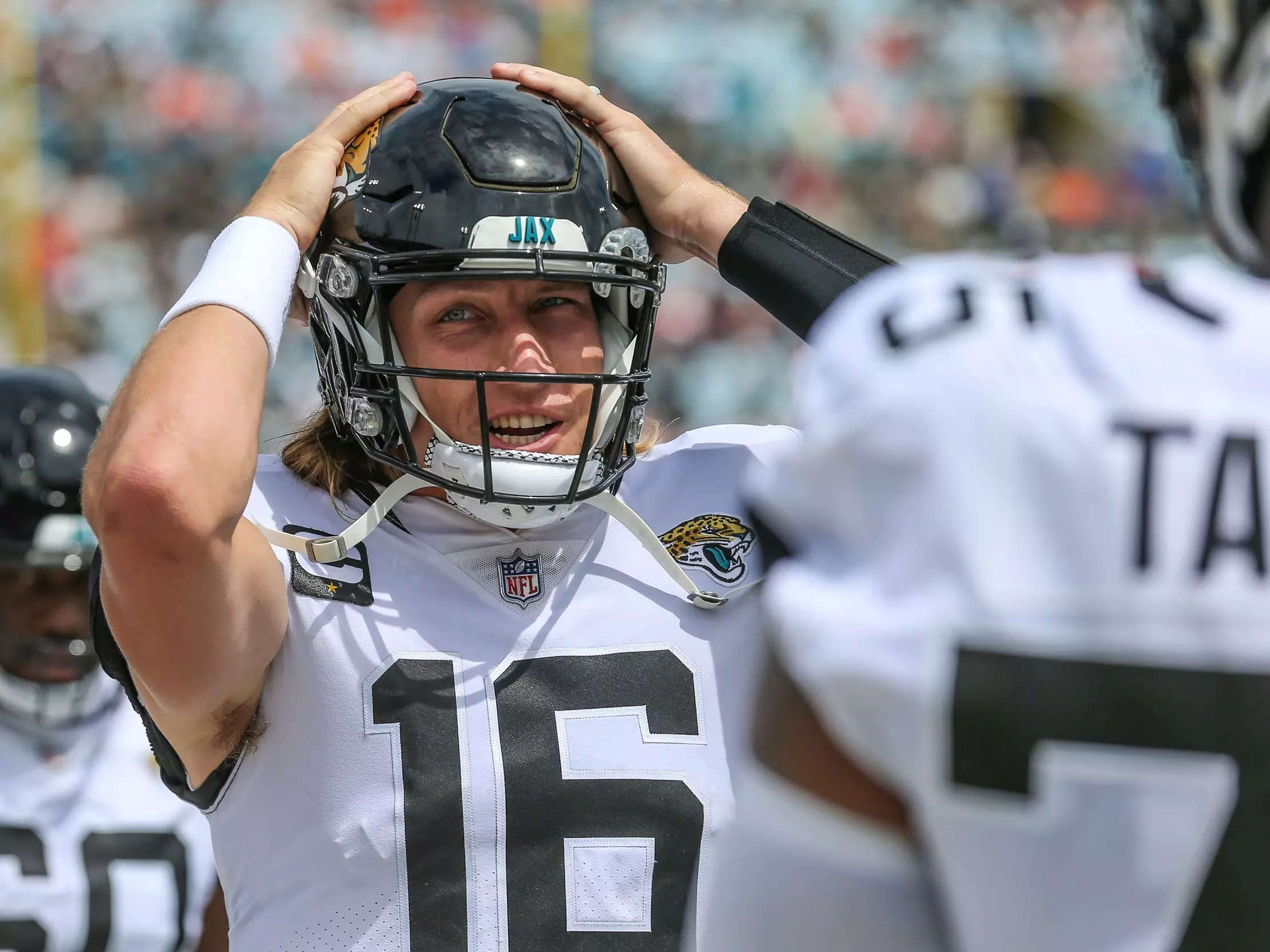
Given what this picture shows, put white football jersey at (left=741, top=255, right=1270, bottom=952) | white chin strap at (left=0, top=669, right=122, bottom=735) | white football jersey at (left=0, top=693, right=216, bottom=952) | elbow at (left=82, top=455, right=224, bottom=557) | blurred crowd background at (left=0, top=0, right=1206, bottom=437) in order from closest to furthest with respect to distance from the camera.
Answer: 1. white football jersey at (left=741, top=255, right=1270, bottom=952)
2. elbow at (left=82, top=455, right=224, bottom=557)
3. white football jersey at (left=0, top=693, right=216, bottom=952)
4. white chin strap at (left=0, top=669, right=122, bottom=735)
5. blurred crowd background at (left=0, top=0, right=1206, bottom=437)

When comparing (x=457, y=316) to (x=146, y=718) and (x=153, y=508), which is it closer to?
(x=153, y=508)

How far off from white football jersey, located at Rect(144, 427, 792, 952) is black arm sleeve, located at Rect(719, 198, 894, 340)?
0.44 m

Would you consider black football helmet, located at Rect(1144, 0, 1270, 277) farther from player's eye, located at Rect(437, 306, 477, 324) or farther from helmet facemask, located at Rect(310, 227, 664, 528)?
player's eye, located at Rect(437, 306, 477, 324)

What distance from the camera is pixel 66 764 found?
302 centimetres

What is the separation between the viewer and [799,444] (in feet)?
2.93

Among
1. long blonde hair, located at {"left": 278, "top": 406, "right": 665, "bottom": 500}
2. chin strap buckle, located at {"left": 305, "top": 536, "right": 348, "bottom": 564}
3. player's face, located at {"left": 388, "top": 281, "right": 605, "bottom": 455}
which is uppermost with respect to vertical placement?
player's face, located at {"left": 388, "top": 281, "right": 605, "bottom": 455}

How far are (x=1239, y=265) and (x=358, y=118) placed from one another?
1.39 metres

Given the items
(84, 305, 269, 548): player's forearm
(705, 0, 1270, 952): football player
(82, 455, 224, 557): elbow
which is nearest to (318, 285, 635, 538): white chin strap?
(84, 305, 269, 548): player's forearm

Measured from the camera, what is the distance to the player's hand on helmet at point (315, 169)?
1.94m

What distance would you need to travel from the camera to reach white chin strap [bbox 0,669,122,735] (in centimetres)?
298

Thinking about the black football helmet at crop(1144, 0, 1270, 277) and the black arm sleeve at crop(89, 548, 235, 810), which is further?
the black arm sleeve at crop(89, 548, 235, 810)

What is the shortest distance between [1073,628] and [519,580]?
48.8 inches

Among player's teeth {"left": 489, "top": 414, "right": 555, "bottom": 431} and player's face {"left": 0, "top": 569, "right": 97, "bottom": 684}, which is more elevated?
player's teeth {"left": 489, "top": 414, "right": 555, "bottom": 431}

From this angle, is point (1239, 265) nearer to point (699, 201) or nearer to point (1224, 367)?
point (1224, 367)
